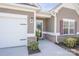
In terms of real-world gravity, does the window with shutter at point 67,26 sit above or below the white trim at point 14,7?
below

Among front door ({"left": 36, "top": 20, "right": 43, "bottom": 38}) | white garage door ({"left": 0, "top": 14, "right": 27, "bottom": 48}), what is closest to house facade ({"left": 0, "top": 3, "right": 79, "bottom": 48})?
white garage door ({"left": 0, "top": 14, "right": 27, "bottom": 48})

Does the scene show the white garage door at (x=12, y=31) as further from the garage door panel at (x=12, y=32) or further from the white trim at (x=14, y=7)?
the white trim at (x=14, y=7)

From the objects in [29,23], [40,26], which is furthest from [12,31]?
[40,26]

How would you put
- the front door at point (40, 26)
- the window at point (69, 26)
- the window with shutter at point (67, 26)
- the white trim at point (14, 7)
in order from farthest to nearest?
the front door at point (40, 26) → the window at point (69, 26) → the window with shutter at point (67, 26) → the white trim at point (14, 7)

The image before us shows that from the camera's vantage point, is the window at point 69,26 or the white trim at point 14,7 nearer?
the white trim at point 14,7

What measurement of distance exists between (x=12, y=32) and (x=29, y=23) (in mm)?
1503

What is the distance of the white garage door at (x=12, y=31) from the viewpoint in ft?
28.7

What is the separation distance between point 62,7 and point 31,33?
441 centimetres

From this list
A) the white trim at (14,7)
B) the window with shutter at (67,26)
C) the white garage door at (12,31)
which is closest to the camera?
the white trim at (14,7)

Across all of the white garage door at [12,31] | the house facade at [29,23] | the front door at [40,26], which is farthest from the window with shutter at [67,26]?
the white garage door at [12,31]

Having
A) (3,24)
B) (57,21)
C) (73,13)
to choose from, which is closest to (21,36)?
(3,24)

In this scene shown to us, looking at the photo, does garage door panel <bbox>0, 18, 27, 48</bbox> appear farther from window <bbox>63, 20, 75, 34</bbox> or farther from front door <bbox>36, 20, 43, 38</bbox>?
window <bbox>63, 20, 75, 34</bbox>

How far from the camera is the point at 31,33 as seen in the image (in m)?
9.91

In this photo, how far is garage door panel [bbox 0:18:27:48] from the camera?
28.7 feet
